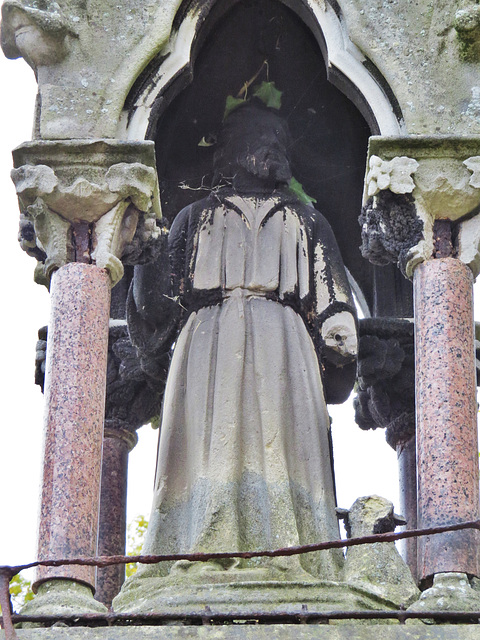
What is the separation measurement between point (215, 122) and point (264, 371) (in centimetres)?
289

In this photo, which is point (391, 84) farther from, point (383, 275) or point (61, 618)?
point (61, 618)

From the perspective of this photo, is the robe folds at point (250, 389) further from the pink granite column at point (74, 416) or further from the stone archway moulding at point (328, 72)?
the stone archway moulding at point (328, 72)

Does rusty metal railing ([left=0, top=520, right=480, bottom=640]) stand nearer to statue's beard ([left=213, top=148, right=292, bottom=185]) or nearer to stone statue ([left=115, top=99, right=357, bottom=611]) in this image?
stone statue ([left=115, top=99, right=357, bottom=611])

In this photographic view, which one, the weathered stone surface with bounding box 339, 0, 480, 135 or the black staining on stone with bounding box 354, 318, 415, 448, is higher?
the weathered stone surface with bounding box 339, 0, 480, 135

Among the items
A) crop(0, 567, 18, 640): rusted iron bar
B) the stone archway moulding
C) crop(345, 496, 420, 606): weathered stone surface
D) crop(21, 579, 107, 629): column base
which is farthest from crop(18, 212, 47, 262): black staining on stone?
crop(0, 567, 18, 640): rusted iron bar

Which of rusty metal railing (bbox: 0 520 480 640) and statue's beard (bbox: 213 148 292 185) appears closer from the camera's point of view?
rusty metal railing (bbox: 0 520 480 640)

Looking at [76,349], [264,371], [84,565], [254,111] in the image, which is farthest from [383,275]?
[84,565]

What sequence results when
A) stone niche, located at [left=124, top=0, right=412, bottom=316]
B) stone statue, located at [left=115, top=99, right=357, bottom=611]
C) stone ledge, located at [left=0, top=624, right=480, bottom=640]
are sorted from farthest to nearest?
stone niche, located at [left=124, top=0, right=412, bottom=316] < stone statue, located at [left=115, top=99, right=357, bottom=611] < stone ledge, located at [left=0, top=624, right=480, bottom=640]

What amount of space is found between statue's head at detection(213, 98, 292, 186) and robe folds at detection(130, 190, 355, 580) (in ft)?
0.80

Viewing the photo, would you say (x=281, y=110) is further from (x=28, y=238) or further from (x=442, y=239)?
(x=28, y=238)

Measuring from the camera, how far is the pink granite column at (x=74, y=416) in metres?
12.0

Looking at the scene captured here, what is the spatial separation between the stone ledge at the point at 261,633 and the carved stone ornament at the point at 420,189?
3286mm

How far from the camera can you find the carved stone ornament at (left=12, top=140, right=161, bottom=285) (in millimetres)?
13133

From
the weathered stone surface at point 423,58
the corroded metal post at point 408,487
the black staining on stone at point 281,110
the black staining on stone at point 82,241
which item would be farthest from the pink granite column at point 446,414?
the black staining on stone at point 281,110
